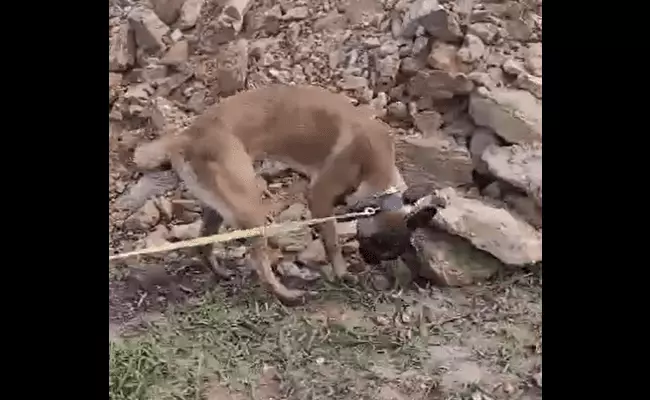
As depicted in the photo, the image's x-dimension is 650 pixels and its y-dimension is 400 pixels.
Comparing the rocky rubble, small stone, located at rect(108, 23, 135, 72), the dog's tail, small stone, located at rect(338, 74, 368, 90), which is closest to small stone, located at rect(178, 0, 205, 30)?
the rocky rubble

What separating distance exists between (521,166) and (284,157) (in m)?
0.47

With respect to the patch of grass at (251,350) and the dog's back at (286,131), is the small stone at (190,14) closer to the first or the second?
the dog's back at (286,131)

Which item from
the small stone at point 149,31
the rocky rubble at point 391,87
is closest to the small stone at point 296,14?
the rocky rubble at point 391,87

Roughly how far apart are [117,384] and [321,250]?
484 mm

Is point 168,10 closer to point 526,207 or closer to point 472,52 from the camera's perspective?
point 472,52

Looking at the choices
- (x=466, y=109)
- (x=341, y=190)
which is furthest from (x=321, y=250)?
(x=466, y=109)

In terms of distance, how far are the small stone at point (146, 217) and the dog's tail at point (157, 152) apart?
8 centimetres

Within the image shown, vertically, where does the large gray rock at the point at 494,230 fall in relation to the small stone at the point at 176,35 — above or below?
below

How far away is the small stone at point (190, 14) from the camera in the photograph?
1.88 meters

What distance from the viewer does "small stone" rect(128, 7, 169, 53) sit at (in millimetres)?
1889

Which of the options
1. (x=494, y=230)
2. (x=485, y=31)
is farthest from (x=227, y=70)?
(x=494, y=230)

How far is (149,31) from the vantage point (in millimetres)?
1890

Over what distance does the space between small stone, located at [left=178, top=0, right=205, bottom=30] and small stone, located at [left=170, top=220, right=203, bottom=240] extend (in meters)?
0.40

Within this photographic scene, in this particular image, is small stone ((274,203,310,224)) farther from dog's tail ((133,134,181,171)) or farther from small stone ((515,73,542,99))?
small stone ((515,73,542,99))
